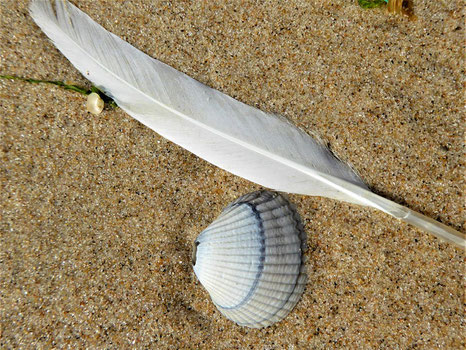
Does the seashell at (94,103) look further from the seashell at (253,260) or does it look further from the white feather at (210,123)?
the seashell at (253,260)

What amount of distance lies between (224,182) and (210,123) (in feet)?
0.95

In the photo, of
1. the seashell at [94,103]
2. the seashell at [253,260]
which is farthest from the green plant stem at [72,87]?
the seashell at [253,260]

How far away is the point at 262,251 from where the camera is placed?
1.47 meters

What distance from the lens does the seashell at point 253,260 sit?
57.2 inches

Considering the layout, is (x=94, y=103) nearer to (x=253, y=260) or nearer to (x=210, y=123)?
(x=210, y=123)

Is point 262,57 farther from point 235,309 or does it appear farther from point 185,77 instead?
point 235,309

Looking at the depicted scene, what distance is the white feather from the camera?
146 centimetres

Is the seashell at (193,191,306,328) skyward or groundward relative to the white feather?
groundward

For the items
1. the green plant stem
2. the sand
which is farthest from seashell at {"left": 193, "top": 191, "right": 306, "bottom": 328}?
the green plant stem

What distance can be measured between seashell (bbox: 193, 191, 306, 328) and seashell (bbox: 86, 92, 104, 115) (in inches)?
28.7

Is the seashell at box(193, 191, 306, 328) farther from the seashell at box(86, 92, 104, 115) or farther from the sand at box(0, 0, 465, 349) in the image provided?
the seashell at box(86, 92, 104, 115)

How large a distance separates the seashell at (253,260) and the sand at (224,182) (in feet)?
0.25

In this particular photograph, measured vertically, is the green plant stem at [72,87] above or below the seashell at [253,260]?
above

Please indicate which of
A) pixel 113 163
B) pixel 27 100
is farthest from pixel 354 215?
pixel 27 100
